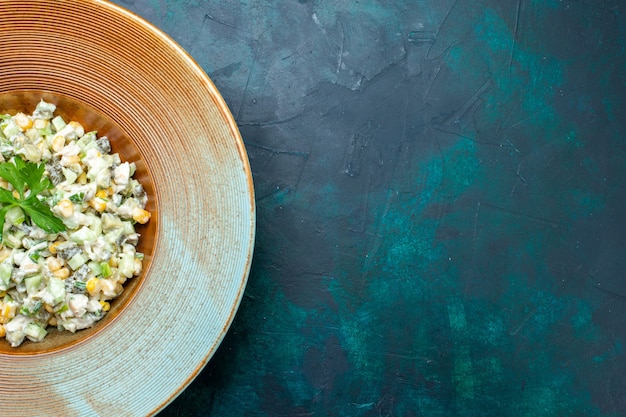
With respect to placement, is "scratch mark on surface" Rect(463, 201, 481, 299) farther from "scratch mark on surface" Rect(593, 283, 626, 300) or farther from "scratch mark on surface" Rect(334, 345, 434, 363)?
"scratch mark on surface" Rect(593, 283, 626, 300)

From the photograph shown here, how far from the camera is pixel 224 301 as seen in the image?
2.31 m

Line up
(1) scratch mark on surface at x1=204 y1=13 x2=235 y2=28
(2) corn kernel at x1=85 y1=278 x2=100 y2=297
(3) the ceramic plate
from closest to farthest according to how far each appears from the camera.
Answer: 1. (3) the ceramic plate
2. (2) corn kernel at x1=85 y1=278 x2=100 y2=297
3. (1) scratch mark on surface at x1=204 y1=13 x2=235 y2=28

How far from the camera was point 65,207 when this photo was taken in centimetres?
234

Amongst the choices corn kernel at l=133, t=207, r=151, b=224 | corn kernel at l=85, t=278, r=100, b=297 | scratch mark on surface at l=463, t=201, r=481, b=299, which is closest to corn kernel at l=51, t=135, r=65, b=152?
corn kernel at l=133, t=207, r=151, b=224

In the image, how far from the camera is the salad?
236cm

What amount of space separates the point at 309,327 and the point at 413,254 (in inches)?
23.8

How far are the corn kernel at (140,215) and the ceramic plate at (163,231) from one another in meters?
0.15

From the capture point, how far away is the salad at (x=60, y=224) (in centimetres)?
236

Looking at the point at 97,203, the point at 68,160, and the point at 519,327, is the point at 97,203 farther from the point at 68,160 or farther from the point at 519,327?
the point at 519,327

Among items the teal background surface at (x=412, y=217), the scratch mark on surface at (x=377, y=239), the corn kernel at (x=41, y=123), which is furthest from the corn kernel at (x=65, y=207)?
the scratch mark on surface at (x=377, y=239)

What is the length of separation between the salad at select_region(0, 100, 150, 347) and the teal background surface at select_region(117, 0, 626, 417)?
63 cm

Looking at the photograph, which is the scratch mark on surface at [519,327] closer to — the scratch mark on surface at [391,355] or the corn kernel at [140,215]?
the scratch mark on surface at [391,355]

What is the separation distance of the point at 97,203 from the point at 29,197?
9.9 inches

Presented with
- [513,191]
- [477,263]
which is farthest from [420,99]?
[477,263]
